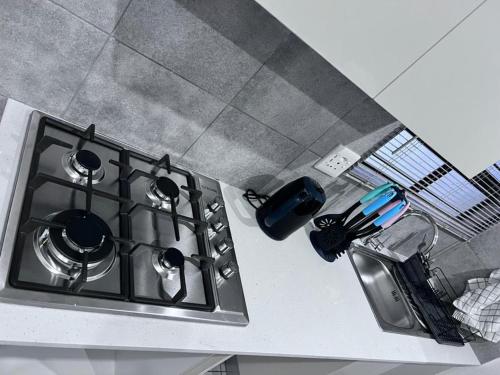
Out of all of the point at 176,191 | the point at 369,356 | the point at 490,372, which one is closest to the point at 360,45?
the point at 176,191

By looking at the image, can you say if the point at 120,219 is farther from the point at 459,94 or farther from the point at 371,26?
the point at 459,94

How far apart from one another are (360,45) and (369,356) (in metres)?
0.93

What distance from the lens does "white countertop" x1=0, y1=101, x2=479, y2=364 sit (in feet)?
2.12

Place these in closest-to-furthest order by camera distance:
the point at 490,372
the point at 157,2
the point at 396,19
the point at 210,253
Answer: the point at 396,19
the point at 157,2
the point at 210,253
the point at 490,372

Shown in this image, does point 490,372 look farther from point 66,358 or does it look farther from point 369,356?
point 66,358

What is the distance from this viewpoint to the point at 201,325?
837 millimetres

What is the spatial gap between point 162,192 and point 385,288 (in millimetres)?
1362

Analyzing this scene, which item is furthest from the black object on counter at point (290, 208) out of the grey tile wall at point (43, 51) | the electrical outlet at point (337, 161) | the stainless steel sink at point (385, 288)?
the grey tile wall at point (43, 51)

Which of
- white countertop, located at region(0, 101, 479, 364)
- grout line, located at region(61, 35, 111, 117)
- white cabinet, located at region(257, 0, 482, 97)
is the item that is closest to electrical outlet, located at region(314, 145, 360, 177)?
white countertop, located at region(0, 101, 479, 364)

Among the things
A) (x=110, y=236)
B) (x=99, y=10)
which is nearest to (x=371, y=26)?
(x=99, y=10)

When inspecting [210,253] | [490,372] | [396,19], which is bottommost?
[490,372]

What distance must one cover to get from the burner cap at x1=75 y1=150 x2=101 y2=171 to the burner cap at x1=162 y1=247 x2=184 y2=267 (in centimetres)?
28

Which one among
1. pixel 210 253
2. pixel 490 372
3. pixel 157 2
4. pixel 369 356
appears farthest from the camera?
pixel 490 372

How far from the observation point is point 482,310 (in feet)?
6.00
